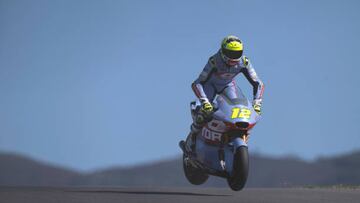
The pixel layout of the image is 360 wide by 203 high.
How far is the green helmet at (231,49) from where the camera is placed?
43.8ft

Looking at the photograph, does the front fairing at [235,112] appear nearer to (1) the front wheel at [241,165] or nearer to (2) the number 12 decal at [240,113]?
(2) the number 12 decal at [240,113]

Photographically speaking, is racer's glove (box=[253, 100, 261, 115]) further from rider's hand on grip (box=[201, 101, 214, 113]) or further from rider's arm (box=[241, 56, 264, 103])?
rider's hand on grip (box=[201, 101, 214, 113])

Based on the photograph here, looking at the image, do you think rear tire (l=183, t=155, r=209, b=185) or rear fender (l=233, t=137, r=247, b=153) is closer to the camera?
rear fender (l=233, t=137, r=247, b=153)

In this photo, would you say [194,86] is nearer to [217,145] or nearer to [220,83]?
[220,83]

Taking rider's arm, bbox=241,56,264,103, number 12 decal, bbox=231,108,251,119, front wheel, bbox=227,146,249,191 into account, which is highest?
rider's arm, bbox=241,56,264,103

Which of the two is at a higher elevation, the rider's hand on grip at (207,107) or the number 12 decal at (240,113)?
the rider's hand on grip at (207,107)

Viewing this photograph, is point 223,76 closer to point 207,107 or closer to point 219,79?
point 219,79

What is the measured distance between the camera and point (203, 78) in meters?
13.9

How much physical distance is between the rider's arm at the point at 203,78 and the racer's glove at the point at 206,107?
385 mm

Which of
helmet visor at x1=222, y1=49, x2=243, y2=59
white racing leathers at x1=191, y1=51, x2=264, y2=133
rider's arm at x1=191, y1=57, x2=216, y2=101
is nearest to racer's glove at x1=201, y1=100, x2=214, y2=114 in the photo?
white racing leathers at x1=191, y1=51, x2=264, y2=133

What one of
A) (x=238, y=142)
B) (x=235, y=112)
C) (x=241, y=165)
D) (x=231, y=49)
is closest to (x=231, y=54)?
(x=231, y=49)

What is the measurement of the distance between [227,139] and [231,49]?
1.76 meters

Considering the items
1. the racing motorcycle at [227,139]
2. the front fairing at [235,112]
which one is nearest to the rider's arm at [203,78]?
the racing motorcycle at [227,139]

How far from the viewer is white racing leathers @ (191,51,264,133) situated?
1370cm
